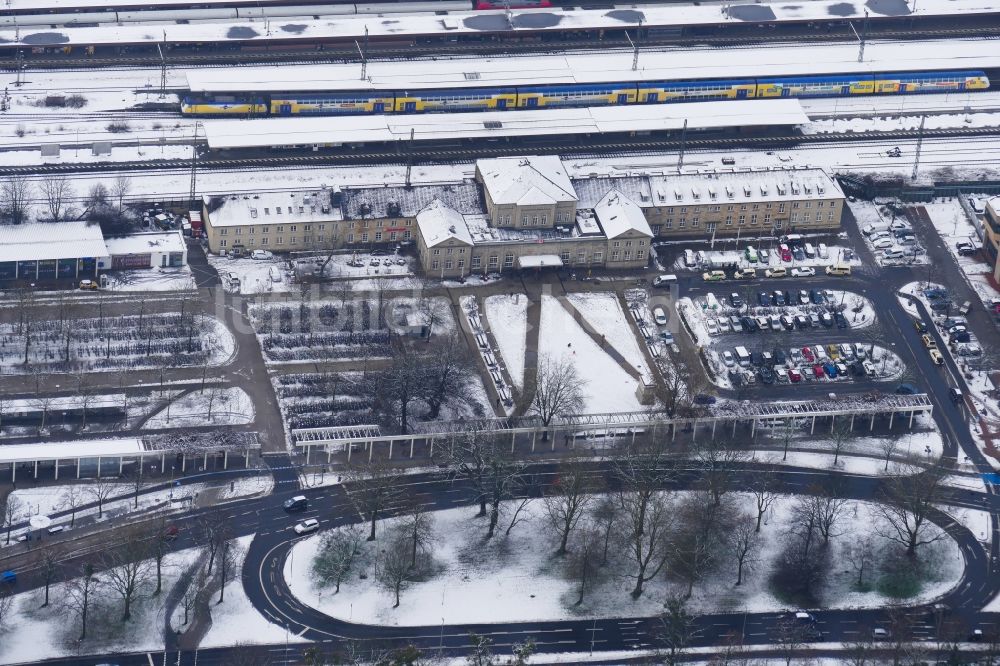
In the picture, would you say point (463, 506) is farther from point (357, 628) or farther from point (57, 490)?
point (57, 490)

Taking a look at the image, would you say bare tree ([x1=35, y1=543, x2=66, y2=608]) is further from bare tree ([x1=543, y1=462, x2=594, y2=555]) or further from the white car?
bare tree ([x1=543, y1=462, x2=594, y2=555])

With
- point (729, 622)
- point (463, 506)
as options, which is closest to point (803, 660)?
point (729, 622)

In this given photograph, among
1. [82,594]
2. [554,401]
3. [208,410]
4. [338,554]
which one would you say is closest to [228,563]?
[338,554]

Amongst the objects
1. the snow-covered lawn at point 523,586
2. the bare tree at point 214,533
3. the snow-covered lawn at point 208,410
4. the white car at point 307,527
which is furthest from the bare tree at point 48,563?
the white car at point 307,527

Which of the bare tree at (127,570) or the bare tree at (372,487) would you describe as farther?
the bare tree at (372,487)

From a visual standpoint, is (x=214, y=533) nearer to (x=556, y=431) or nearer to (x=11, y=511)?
(x=11, y=511)

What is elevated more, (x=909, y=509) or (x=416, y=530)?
(x=909, y=509)

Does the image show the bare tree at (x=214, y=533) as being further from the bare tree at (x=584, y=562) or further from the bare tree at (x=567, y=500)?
the bare tree at (x=584, y=562)
